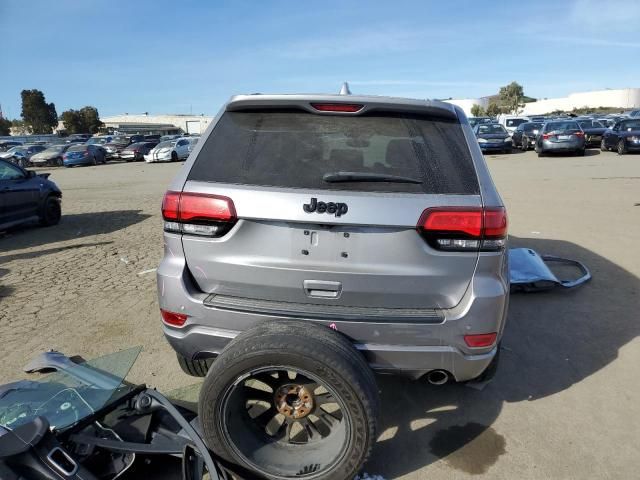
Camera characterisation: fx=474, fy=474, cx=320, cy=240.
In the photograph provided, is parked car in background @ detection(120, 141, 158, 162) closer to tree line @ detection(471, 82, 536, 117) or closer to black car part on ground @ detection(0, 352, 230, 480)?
black car part on ground @ detection(0, 352, 230, 480)

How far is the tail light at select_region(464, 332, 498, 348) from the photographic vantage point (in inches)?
94.3

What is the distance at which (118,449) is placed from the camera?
221cm

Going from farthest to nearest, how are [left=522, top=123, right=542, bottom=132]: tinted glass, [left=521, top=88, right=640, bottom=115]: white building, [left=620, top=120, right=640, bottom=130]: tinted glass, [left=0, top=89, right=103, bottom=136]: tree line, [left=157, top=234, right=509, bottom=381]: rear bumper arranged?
[left=521, top=88, right=640, bottom=115]: white building < [left=0, top=89, right=103, bottom=136]: tree line < [left=522, top=123, right=542, bottom=132]: tinted glass < [left=620, top=120, right=640, bottom=130]: tinted glass < [left=157, top=234, right=509, bottom=381]: rear bumper

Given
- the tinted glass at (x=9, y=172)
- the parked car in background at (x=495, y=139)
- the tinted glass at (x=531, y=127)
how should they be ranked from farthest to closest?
the tinted glass at (x=531, y=127), the parked car in background at (x=495, y=139), the tinted glass at (x=9, y=172)

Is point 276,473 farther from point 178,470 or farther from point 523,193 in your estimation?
point 523,193

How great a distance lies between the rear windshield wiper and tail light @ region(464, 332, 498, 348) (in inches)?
32.8

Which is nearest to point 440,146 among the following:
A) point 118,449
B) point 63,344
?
point 118,449

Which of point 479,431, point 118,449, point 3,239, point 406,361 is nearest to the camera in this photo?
point 118,449

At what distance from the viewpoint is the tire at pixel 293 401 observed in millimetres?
2225

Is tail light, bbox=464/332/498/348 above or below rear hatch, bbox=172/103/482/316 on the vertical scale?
below

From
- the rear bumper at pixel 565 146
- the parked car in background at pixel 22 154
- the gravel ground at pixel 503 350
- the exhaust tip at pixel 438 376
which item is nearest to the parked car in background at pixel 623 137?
the rear bumper at pixel 565 146

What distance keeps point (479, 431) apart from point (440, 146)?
1.76m

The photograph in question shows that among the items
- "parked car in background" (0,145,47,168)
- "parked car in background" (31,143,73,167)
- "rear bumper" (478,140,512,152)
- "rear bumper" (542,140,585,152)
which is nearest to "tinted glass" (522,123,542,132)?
"rear bumper" (478,140,512,152)

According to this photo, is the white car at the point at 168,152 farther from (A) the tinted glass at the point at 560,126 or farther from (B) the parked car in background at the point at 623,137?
(B) the parked car in background at the point at 623,137
